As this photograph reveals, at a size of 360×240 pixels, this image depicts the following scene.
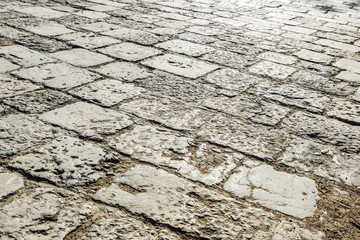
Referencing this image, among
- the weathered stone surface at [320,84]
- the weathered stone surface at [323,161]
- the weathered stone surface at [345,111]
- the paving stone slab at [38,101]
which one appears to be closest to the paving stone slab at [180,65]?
the weathered stone surface at [320,84]

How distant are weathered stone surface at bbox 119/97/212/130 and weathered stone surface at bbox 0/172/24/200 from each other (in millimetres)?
1024

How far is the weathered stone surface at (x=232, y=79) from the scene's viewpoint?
3.33 m

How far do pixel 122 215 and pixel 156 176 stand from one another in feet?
1.20

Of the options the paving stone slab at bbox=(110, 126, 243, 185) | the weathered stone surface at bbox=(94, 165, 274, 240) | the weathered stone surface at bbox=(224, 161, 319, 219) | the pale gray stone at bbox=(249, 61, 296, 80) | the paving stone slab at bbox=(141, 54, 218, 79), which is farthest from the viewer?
the pale gray stone at bbox=(249, 61, 296, 80)

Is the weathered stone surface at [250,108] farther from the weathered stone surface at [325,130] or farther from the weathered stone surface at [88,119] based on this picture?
the weathered stone surface at [88,119]

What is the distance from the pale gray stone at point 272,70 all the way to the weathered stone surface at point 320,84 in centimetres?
10

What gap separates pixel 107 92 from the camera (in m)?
3.00

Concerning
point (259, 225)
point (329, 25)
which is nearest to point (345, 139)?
point (259, 225)

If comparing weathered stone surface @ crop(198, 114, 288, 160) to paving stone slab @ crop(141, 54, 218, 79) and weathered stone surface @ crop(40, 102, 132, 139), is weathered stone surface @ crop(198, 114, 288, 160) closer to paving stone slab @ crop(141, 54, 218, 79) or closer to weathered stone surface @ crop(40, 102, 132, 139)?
weathered stone surface @ crop(40, 102, 132, 139)

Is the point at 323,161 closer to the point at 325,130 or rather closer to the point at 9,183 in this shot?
the point at 325,130

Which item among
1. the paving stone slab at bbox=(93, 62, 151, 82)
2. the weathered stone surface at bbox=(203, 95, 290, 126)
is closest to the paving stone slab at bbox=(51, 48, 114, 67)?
the paving stone slab at bbox=(93, 62, 151, 82)

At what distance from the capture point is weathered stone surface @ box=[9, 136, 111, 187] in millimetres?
1960

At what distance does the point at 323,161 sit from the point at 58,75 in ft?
7.57

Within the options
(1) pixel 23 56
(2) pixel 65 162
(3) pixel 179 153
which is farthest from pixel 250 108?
(1) pixel 23 56
